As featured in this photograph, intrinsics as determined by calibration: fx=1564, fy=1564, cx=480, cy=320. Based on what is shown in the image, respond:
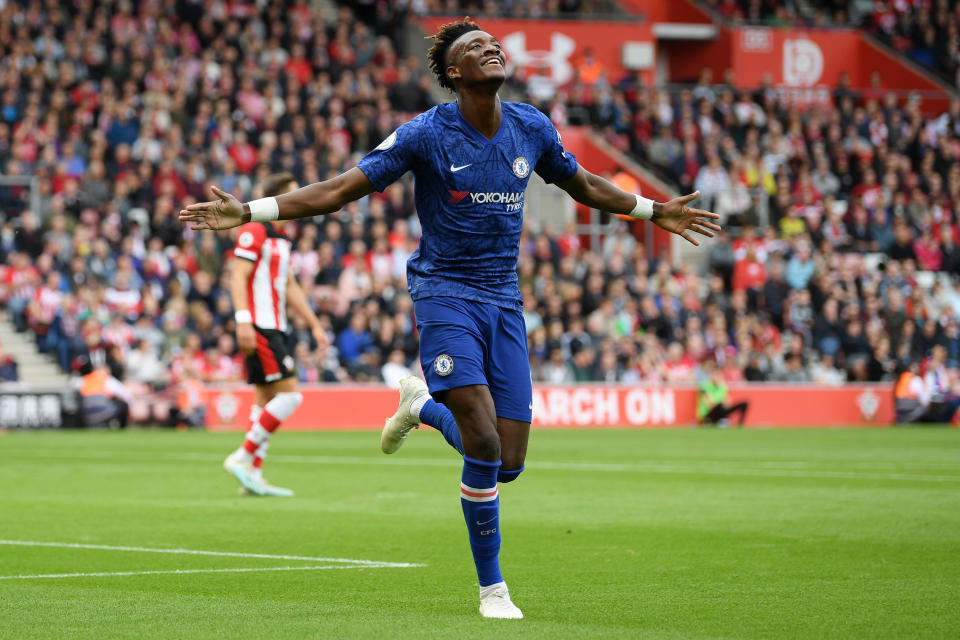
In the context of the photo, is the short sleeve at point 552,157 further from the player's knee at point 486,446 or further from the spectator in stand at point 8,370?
the spectator in stand at point 8,370

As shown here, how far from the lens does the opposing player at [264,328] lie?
12.9 meters

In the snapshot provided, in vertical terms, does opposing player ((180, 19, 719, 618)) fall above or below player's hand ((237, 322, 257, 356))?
above

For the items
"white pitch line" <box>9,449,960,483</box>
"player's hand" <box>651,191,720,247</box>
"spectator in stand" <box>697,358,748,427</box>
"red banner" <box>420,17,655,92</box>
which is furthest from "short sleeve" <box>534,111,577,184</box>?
"red banner" <box>420,17,655,92</box>

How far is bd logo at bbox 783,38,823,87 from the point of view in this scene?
43.5 m

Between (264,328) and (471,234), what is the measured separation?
6332mm

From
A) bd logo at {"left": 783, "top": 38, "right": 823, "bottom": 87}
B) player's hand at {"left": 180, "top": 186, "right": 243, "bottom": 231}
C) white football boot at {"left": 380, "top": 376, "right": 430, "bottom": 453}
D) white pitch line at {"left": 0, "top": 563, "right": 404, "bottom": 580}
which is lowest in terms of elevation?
white pitch line at {"left": 0, "top": 563, "right": 404, "bottom": 580}

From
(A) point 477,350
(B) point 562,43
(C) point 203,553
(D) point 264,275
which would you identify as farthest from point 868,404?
(A) point 477,350

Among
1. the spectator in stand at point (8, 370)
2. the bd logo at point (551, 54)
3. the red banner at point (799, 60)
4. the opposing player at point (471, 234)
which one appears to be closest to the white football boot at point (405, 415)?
the opposing player at point (471, 234)

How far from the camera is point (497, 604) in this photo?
262 inches

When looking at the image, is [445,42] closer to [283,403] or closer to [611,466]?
[283,403]

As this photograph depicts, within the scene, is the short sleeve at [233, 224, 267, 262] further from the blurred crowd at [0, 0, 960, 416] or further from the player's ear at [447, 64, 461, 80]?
the blurred crowd at [0, 0, 960, 416]

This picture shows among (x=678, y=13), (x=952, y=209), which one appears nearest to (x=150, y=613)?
(x=952, y=209)

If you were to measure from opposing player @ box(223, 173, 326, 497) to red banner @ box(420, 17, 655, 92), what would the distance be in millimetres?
26235

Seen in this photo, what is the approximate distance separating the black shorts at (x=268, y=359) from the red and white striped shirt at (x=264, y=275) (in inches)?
3.2
